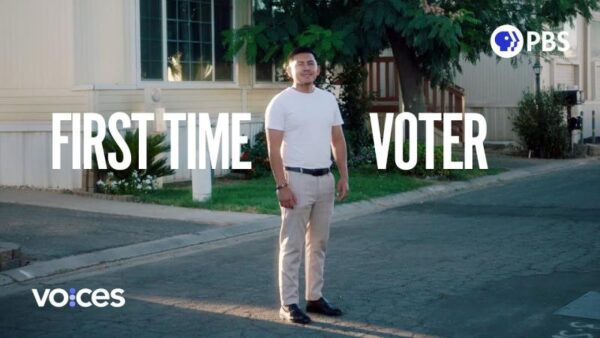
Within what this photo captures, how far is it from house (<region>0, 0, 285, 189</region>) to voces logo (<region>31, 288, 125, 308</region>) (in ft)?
24.5

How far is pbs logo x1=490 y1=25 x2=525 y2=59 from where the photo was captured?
784 inches

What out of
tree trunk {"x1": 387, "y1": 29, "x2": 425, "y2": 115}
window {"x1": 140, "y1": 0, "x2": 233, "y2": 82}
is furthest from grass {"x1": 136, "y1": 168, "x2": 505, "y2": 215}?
window {"x1": 140, "y1": 0, "x2": 233, "y2": 82}

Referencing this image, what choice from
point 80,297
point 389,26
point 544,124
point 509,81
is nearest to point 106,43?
point 389,26

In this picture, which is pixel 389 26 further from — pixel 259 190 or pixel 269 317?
pixel 269 317

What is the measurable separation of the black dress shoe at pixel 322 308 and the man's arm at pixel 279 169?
83 centimetres

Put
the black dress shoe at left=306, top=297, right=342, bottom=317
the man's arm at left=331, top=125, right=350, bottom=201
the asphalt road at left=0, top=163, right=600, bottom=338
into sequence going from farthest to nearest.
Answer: the man's arm at left=331, top=125, right=350, bottom=201 → the black dress shoe at left=306, top=297, right=342, bottom=317 → the asphalt road at left=0, top=163, right=600, bottom=338

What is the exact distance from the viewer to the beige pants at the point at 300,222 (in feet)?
25.9

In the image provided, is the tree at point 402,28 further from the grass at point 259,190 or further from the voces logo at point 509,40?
the grass at point 259,190

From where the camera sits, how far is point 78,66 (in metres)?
17.5

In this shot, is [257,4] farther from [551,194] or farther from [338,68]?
[551,194]

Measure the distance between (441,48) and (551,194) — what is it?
3812 mm

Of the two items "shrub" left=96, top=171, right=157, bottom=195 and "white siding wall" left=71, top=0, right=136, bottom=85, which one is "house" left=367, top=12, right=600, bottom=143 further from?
"shrub" left=96, top=171, right=157, bottom=195

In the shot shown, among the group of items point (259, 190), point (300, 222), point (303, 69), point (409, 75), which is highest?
point (409, 75)

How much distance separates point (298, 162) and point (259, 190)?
353 inches
